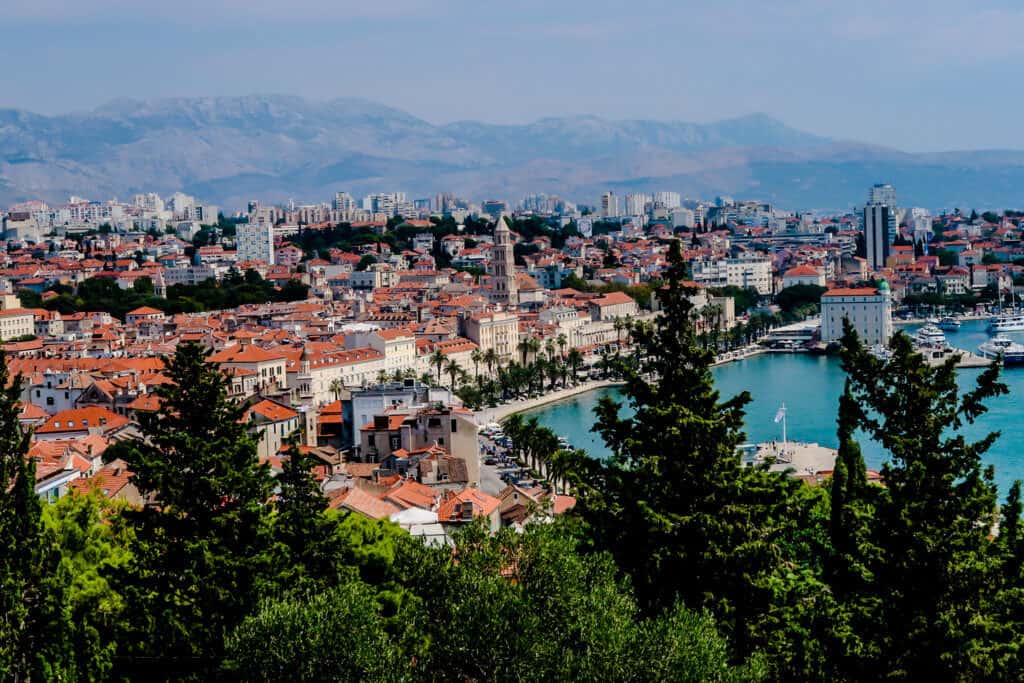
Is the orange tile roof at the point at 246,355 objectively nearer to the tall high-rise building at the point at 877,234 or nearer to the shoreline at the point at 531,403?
the shoreline at the point at 531,403

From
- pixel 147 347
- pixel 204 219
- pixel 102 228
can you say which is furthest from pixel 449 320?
pixel 204 219

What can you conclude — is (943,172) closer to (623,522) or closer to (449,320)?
(449,320)

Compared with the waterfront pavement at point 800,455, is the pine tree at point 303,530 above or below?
above

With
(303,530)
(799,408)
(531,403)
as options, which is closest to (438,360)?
(531,403)

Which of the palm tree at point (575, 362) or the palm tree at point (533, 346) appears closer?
the palm tree at point (575, 362)

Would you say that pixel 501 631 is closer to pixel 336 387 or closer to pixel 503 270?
pixel 336 387

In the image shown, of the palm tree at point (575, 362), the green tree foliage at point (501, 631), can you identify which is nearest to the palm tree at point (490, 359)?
the palm tree at point (575, 362)
